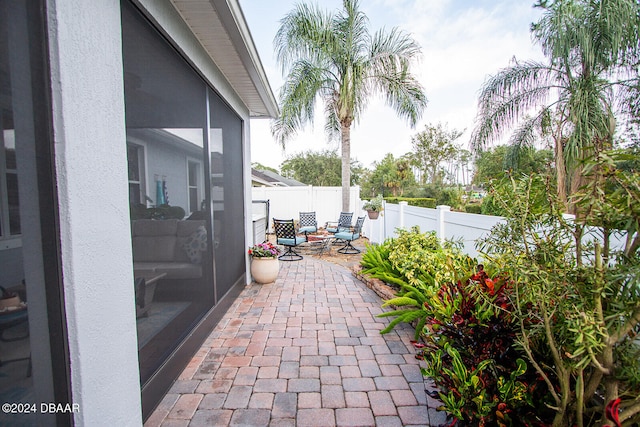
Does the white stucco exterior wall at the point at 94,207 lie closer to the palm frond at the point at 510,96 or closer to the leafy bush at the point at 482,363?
the leafy bush at the point at 482,363

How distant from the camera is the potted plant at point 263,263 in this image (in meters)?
4.80

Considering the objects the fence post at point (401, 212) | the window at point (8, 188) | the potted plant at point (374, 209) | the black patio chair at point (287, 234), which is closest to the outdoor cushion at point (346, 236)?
the black patio chair at point (287, 234)

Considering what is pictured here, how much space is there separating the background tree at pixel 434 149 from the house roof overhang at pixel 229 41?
2292 centimetres

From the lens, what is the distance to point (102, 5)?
1370 millimetres

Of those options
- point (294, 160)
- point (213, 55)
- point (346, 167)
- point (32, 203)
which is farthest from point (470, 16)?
point (294, 160)

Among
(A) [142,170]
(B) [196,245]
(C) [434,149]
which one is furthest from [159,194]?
(C) [434,149]

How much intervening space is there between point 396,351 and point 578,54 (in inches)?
278

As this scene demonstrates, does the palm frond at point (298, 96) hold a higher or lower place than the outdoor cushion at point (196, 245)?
higher

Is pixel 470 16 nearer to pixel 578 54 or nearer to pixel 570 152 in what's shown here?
pixel 578 54

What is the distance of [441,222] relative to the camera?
4309 mm

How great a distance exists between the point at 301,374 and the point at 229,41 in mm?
3047

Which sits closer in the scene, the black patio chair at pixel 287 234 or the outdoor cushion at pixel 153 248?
the outdoor cushion at pixel 153 248

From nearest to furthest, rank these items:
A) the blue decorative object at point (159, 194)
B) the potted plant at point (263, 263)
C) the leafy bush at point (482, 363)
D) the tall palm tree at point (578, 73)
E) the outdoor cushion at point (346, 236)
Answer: the leafy bush at point (482, 363) → the blue decorative object at point (159, 194) → the potted plant at point (263, 263) → the tall palm tree at point (578, 73) → the outdoor cushion at point (346, 236)

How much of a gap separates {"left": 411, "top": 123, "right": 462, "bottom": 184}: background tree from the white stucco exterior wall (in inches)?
987
